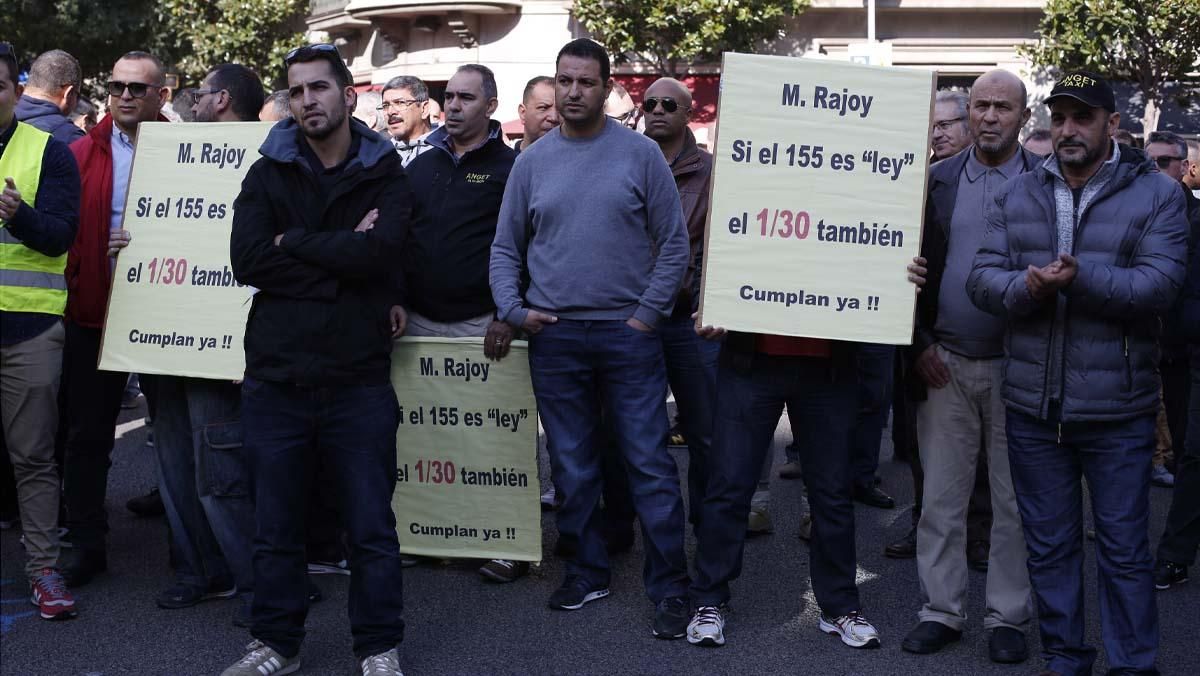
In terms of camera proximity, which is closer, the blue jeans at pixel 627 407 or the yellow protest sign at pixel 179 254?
the blue jeans at pixel 627 407

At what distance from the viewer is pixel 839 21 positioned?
1028 inches

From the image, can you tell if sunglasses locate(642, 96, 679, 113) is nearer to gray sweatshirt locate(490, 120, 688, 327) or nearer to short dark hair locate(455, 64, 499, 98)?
short dark hair locate(455, 64, 499, 98)

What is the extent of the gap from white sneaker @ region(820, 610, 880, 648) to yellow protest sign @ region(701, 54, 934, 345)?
3.72 ft

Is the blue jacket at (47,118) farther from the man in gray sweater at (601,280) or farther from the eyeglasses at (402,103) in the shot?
the man in gray sweater at (601,280)

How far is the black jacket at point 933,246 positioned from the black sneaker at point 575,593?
1.57m

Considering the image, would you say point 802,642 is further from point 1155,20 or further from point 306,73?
point 1155,20

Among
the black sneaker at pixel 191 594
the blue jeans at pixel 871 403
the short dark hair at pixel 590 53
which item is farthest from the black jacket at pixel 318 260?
the blue jeans at pixel 871 403

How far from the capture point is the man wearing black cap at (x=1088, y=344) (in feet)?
15.7

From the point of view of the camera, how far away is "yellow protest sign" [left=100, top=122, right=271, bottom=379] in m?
5.82

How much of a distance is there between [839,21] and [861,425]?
19440mm

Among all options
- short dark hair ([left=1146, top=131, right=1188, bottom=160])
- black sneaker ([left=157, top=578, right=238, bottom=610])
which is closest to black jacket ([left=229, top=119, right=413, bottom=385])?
black sneaker ([left=157, top=578, right=238, bottom=610])

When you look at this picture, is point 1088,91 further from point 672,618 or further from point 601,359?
point 672,618

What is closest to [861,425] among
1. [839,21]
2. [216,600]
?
[216,600]

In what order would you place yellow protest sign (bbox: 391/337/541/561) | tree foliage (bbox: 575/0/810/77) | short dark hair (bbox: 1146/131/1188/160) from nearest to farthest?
yellow protest sign (bbox: 391/337/541/561), short dark hair (bbox: 1146/131/1188/160), tree foliage (bbox: 575/0/810/77)
